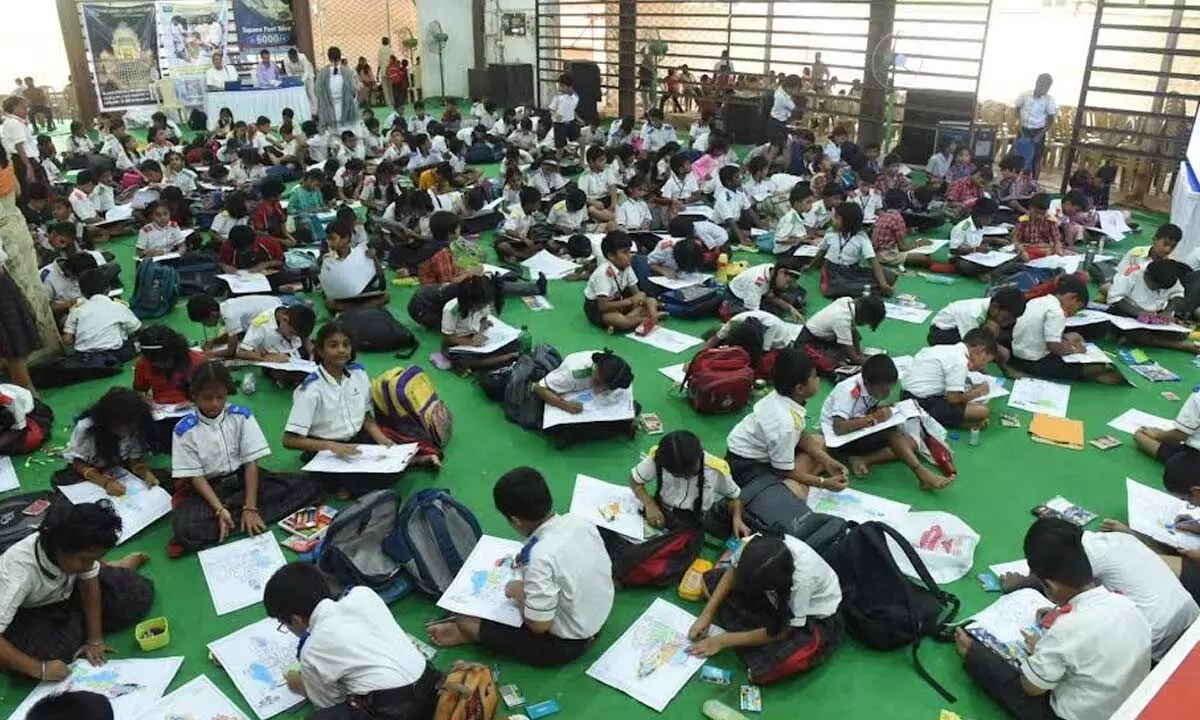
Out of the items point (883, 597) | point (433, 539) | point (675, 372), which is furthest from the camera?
point (675, 372)

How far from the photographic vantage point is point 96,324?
18.9 ft

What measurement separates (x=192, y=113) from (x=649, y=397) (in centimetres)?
1321

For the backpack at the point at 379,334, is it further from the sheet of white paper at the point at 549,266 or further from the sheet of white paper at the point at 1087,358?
the sheet of white paper at the point at 1087,358

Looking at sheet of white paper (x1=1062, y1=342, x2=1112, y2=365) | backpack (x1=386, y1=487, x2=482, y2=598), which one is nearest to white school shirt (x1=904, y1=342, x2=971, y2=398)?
sheet of white paper (x1=1062, y1=342, x2=1112, y2=365)

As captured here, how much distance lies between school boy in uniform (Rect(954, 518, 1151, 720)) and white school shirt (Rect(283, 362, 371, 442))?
3232mm

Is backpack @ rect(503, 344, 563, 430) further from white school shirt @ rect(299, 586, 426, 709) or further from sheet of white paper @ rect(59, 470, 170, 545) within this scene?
white school shirt @ rect(299, 586, 426, 709)

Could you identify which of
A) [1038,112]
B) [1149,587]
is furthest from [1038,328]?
[1038,112]

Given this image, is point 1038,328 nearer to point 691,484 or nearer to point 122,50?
point 691,484

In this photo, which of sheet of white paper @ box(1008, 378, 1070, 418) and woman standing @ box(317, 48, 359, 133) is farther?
woman standing @ box(317, 48, 359, 133)

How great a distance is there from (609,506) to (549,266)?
4197 millimetres

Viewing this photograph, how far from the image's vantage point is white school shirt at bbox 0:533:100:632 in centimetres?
305

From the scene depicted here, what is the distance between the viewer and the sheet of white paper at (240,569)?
3.68 metres

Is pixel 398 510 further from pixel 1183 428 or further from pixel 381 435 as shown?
pixel 1183 428

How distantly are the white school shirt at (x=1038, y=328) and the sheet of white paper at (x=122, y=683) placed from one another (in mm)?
5271
